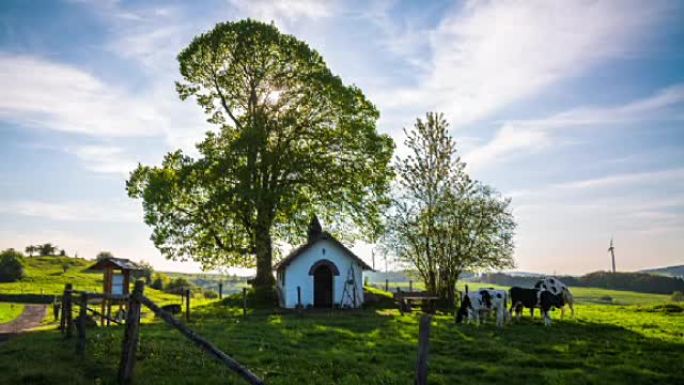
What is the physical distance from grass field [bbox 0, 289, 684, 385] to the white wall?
10.7 metres

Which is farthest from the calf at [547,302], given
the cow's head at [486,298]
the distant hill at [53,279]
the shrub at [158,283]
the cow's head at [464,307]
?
the shrub at [158,283]

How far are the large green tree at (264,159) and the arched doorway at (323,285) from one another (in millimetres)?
3860

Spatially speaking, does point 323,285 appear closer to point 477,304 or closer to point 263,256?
point 263,256

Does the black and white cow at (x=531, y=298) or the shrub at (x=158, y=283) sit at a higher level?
the black and white cow at (x=531, y=298)

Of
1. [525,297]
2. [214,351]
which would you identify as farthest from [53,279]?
[214,351]

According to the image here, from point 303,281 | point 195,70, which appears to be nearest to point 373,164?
point 303,281

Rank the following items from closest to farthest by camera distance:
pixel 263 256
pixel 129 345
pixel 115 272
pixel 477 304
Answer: pixel 129 345, pixel 477 304, pixel 115 272, pixel 263 256

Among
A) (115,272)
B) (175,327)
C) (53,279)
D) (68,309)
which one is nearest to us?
(175,327)

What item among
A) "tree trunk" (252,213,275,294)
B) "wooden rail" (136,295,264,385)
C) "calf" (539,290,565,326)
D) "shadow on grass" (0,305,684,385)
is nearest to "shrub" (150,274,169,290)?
"tree trunk" (252,213,275,294)

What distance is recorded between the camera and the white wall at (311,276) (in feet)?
108

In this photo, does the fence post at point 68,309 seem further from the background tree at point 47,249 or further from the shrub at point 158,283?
the background tree at point 47,249

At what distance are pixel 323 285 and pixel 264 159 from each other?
984 centimetres

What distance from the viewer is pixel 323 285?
1334 inches

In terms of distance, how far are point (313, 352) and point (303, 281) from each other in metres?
18.4
